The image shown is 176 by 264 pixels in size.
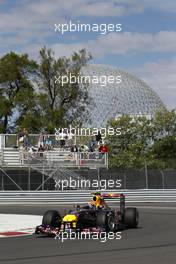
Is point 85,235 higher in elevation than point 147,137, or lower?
lower

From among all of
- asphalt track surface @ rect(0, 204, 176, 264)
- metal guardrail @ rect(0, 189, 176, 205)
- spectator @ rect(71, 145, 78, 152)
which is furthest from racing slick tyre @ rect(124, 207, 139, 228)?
spectator @ rect(71, 145, 78, 152)

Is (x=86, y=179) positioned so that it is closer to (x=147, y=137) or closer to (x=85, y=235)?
(x=85, y=235)

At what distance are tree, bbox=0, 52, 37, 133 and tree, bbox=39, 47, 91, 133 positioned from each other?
100 cm

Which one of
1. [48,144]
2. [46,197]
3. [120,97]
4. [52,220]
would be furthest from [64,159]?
[120,97]

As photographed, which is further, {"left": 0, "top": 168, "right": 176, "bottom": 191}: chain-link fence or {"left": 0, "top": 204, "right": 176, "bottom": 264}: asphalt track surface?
{"left": 0, "top": 168, "right": 176, "bottom": 191}: chain-link fence

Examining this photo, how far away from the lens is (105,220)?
14.9 meters

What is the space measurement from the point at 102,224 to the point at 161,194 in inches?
641

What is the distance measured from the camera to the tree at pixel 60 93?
5088cm

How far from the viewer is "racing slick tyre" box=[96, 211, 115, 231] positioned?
14.9 metres

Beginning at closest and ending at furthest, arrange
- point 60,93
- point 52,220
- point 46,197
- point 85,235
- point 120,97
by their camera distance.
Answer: point 85,235
point 52,220
point 46,197
point 60,93
point 120,97

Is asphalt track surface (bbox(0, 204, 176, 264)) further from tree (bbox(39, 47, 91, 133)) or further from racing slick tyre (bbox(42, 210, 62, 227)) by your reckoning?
tree (bbox(39, 47, 91, 133))

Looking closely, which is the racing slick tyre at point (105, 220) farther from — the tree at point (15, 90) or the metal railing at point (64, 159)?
the tree at point (15, 90)

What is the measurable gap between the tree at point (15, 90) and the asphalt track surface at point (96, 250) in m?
35.8

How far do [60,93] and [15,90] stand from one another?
3628mm
